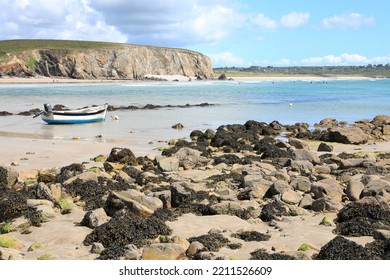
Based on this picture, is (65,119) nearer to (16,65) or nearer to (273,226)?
(273,226)

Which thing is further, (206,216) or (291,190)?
(291,190)

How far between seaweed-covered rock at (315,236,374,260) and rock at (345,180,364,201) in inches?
185

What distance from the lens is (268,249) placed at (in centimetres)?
873

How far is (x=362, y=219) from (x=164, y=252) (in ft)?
15.0

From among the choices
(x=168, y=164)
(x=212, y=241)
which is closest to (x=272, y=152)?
(x=168, y=164)

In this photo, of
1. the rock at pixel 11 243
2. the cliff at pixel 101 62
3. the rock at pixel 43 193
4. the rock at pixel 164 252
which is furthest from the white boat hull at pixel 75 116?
the cliff at pixel 101 62

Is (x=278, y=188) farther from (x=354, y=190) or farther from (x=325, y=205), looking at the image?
(x=354, y=190)

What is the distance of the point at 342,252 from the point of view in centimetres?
796

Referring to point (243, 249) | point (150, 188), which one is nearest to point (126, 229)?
point (243, 249)

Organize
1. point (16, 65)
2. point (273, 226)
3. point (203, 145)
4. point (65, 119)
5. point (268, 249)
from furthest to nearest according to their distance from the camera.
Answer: point (16, 65)
point (65, 119)
point (203, 145)
point (273, 226)
point (268, 249)

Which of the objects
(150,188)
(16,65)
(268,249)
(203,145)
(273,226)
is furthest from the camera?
(16,65)

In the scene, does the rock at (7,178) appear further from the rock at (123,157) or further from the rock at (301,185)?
the rock at (301,185)

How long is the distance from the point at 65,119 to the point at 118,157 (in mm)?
16836

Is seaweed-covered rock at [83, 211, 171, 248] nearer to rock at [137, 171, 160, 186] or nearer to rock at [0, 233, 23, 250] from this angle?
rock at [0, 233, 23, 250]
